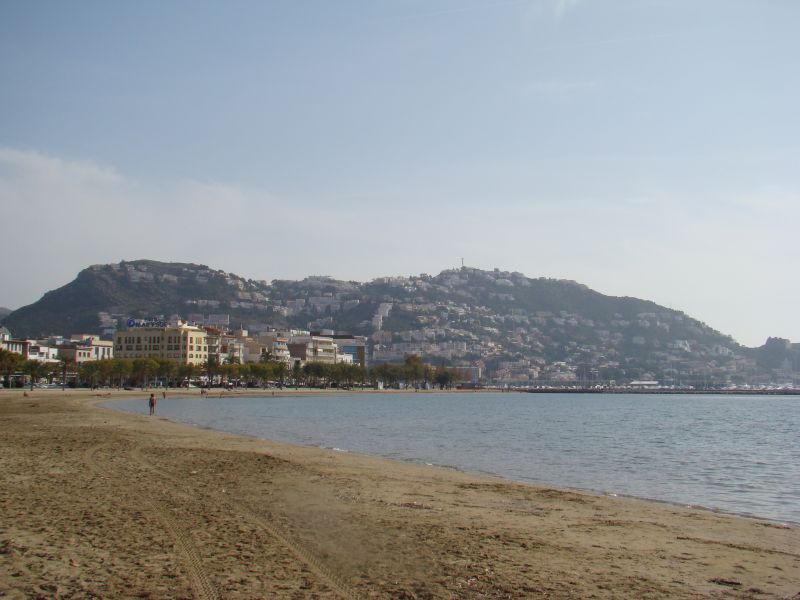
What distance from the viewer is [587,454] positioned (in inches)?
1236

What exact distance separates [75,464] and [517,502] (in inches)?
428

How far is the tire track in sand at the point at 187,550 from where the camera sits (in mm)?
7862

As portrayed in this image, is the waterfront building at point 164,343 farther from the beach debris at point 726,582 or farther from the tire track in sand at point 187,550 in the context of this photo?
the beach debris at point 726,582

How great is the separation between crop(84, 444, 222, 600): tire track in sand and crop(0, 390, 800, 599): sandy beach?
1.3 inches

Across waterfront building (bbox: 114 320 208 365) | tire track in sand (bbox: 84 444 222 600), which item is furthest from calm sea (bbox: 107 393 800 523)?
waterfront building (bbox: 114 320 208 365)

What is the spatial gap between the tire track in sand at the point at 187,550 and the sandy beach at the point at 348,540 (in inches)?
1.3

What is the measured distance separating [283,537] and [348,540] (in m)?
0.93

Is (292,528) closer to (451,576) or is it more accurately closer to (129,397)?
(451,576)

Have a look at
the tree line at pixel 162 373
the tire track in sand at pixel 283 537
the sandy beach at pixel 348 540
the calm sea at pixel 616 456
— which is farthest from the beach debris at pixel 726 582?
the tree line at pixel 162 373

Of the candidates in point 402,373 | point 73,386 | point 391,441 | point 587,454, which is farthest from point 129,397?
point 402,373

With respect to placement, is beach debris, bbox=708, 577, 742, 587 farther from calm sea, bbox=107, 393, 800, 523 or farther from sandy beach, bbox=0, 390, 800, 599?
calm sea, bbox=107, 393, 800, 523

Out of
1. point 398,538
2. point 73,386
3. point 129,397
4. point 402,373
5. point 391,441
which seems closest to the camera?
point 398,538

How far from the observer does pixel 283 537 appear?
10.8m

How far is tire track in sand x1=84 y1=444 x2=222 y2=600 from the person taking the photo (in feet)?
25.8
